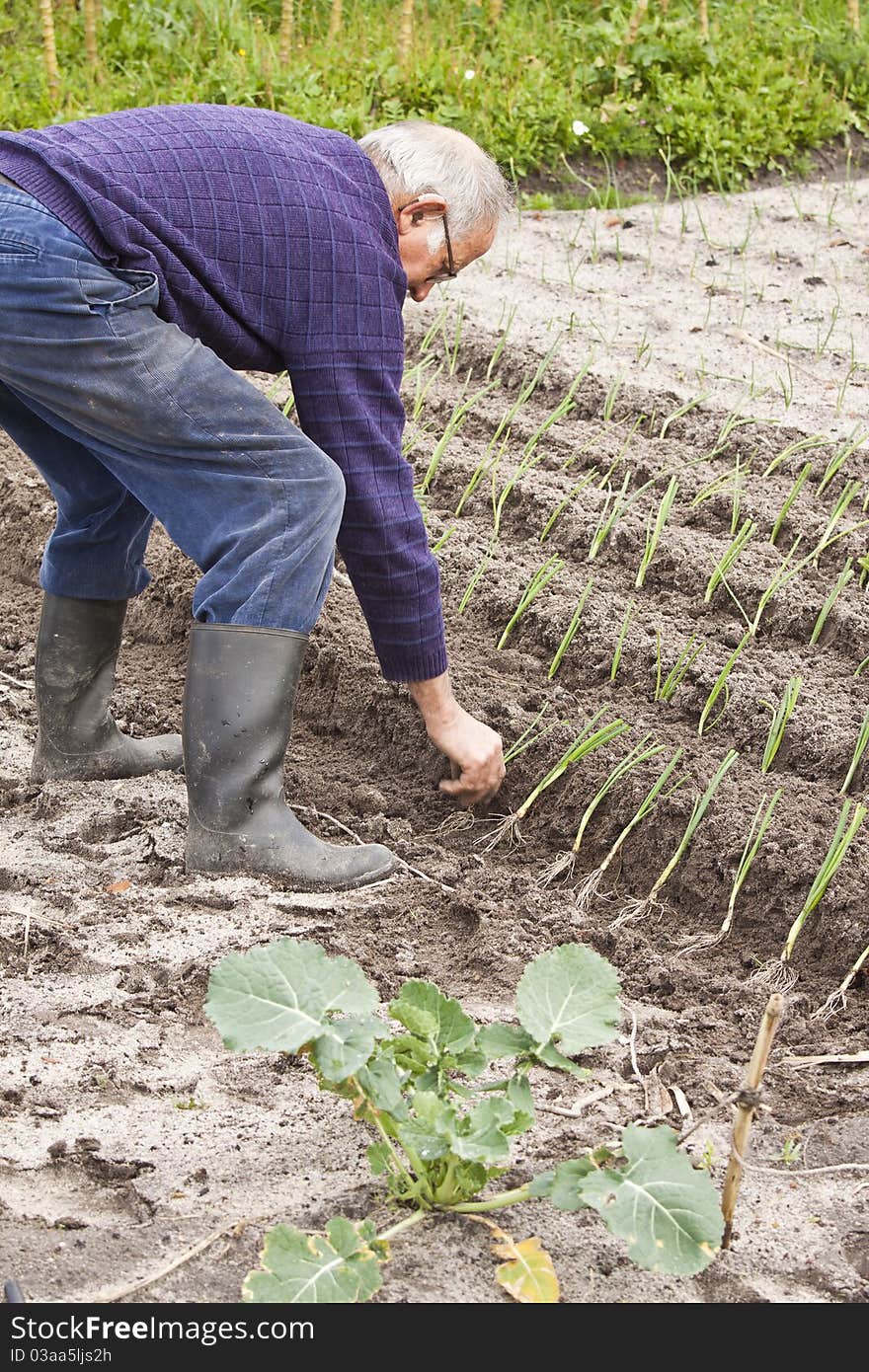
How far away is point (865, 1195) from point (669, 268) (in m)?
4.26

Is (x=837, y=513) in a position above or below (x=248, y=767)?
above

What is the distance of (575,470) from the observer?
390 centimetres

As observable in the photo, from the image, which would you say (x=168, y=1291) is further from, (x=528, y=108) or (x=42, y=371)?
(x=528, y=108)

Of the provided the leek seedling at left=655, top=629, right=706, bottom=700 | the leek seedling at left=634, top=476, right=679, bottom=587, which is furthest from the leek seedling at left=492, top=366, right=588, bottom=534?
the leek seedling at left=655, top=629, right=706, bottom=700

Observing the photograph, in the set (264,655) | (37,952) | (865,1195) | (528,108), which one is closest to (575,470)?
(264,655)

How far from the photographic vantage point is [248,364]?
7.96 feet

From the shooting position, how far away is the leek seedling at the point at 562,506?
3.56 metres

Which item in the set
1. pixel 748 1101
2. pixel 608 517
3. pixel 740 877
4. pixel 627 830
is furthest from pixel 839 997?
pixel 608 517

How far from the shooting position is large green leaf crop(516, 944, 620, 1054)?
1.65 m

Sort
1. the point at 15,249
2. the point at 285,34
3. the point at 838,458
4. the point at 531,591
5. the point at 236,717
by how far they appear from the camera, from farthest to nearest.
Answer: the point at 285,34 < the point at 838,458 < the point at 531,591 < the point at 236,717 < the point at 15,249

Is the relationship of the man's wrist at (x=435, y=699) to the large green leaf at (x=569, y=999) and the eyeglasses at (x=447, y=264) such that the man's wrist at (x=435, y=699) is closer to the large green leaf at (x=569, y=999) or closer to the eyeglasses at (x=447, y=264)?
the eyeglasses at (x=447, y=264)

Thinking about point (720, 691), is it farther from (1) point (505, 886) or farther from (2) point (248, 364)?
(2) point (248, 364)

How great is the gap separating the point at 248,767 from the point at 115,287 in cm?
87

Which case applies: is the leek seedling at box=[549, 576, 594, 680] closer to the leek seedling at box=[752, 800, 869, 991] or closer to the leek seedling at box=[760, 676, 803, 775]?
the leek seedling at box=[760, 676, 803, 775]
